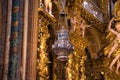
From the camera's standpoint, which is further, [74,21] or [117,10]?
[117,10]

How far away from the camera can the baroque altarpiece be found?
31.5 ft

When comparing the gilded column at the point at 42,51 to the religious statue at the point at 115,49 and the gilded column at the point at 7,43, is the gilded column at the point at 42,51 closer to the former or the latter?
the gilded column at the point at 7,43

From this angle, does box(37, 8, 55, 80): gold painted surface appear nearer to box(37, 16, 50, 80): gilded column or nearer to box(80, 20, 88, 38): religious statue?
box(37, 16, 50, 80): gilded column

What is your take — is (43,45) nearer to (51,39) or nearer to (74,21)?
(51,39)

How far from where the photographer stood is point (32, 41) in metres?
10.1

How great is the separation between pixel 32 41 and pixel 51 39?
238 centimetres

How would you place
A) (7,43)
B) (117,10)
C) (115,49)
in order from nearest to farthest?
1. (7,43)
2. (115,49)
3. (117,10)

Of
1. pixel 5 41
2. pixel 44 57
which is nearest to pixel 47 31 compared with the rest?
pixel 44 57

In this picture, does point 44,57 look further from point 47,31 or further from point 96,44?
point 96,44

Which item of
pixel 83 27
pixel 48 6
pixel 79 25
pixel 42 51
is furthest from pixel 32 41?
pixel 83 27

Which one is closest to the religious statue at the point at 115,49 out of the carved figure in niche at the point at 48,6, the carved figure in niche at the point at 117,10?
the carved figure in niche at the point at 117,10

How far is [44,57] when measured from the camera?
451 inches

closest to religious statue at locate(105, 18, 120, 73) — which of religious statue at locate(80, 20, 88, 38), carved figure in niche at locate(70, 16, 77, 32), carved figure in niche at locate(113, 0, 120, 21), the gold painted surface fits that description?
carved figure in niche at locate(113, 0, 120, 21)

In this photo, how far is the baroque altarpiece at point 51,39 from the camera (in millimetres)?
9594
